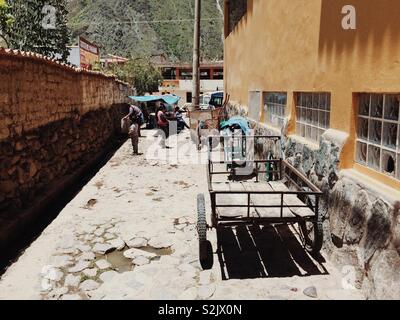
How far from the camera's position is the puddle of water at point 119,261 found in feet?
17.6

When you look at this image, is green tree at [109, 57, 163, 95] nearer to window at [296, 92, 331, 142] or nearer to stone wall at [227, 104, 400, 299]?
window at [296, 92, 331, 142]

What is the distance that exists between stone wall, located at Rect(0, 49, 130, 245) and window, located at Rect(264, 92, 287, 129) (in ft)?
16.1

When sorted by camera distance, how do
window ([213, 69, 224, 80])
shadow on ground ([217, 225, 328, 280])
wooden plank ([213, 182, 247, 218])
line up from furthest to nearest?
window ([213, 69, 224, 80]), shadow on ground ([217, 225, 328, 280]), wooden plank ([213, 182, 247, 218])

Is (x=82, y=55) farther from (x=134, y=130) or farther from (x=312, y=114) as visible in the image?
(x=312, y=114)

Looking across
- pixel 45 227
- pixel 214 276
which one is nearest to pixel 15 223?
pixel 45 227

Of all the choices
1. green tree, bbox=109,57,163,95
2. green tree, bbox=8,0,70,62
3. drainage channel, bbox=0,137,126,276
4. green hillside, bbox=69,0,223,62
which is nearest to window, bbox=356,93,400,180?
drainage channel, bbox=0,137,126,276

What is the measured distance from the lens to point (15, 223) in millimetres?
6016

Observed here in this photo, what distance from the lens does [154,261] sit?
5.59 meters

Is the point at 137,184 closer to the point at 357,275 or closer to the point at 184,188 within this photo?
the point at 184,188

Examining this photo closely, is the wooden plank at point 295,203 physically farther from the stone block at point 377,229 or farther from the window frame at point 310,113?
the window frame at point 310,113

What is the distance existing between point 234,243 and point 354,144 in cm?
236

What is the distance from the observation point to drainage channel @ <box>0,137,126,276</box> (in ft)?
18.2

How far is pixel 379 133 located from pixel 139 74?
4308cm

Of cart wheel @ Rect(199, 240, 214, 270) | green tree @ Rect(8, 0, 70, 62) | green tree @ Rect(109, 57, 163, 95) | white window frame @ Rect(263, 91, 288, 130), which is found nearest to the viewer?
cart wheel @ Rect(199, 240, 214, 270)
